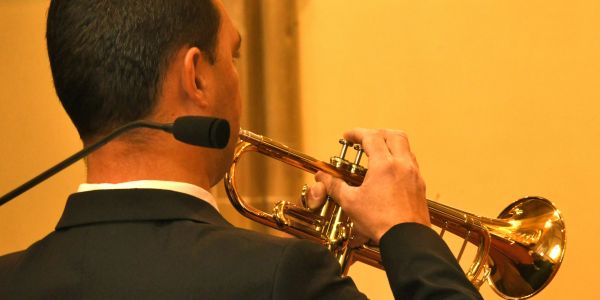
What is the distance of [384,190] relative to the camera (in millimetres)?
1382

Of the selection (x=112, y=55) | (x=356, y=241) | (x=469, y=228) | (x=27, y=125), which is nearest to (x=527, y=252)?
(x=469, y=228)

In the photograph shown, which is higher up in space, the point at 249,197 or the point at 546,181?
the point at 546,181

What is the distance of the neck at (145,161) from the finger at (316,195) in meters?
0.46

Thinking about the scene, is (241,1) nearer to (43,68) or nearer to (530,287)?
(43,68)

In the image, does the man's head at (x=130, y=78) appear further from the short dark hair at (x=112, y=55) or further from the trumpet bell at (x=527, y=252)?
the trumpet bell at (x=527, y=252)

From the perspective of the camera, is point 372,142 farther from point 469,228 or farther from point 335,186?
point 469,228

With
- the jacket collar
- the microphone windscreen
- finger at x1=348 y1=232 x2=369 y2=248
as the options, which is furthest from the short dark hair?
finger at x1=348 y1=232 x2=369 y2=248

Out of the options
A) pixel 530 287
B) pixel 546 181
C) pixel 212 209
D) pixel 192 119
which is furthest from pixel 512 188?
pixel 192 119

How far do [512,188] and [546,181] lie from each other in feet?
0.32

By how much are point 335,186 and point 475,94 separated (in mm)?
1054

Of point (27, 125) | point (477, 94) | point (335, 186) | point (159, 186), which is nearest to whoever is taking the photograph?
point (159, 186)

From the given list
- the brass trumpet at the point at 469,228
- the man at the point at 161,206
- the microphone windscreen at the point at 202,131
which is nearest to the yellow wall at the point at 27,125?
the brass trumpet at the point at 469,228

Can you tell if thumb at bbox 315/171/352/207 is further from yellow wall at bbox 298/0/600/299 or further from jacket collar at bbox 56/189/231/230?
yellow wall at bbox 298/0/600/299

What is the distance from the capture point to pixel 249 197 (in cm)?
268
